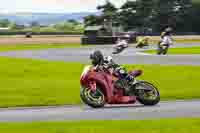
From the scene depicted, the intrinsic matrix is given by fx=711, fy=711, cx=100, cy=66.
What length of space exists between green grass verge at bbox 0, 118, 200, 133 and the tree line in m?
91.8

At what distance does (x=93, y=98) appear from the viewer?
17.3 metres

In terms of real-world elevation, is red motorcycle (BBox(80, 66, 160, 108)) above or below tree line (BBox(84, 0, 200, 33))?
above

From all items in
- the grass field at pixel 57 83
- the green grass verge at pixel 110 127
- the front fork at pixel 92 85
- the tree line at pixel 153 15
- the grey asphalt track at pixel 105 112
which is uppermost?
the green grass verge at pixel 110 127

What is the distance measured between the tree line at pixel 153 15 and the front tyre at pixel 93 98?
88271mm

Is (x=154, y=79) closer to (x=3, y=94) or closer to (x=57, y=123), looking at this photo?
(x=3, y=94)

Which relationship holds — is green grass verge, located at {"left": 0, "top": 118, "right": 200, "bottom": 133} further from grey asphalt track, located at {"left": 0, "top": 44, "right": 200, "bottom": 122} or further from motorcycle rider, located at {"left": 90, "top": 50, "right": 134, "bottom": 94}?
motorcycle rider, located at {"left": 90, "top": 50, "right": 134, "bottom": 94}

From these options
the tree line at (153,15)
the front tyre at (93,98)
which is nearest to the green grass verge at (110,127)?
the front tyre at (93,98)

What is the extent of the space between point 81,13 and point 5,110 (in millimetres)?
103104

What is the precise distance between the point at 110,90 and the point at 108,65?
66cm

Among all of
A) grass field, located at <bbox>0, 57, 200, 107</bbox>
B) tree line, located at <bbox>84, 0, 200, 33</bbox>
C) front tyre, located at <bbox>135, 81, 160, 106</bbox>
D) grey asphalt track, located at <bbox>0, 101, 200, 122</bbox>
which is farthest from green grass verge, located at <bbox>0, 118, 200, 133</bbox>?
tree line, located at <bbox>84, 0, 200, 33</bbox>

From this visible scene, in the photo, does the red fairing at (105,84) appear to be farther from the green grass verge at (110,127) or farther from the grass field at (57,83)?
the green grass verge at (110,127)

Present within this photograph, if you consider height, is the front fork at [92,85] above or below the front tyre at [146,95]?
above

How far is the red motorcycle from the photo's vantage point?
17.2 m

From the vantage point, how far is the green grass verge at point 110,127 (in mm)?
12416
